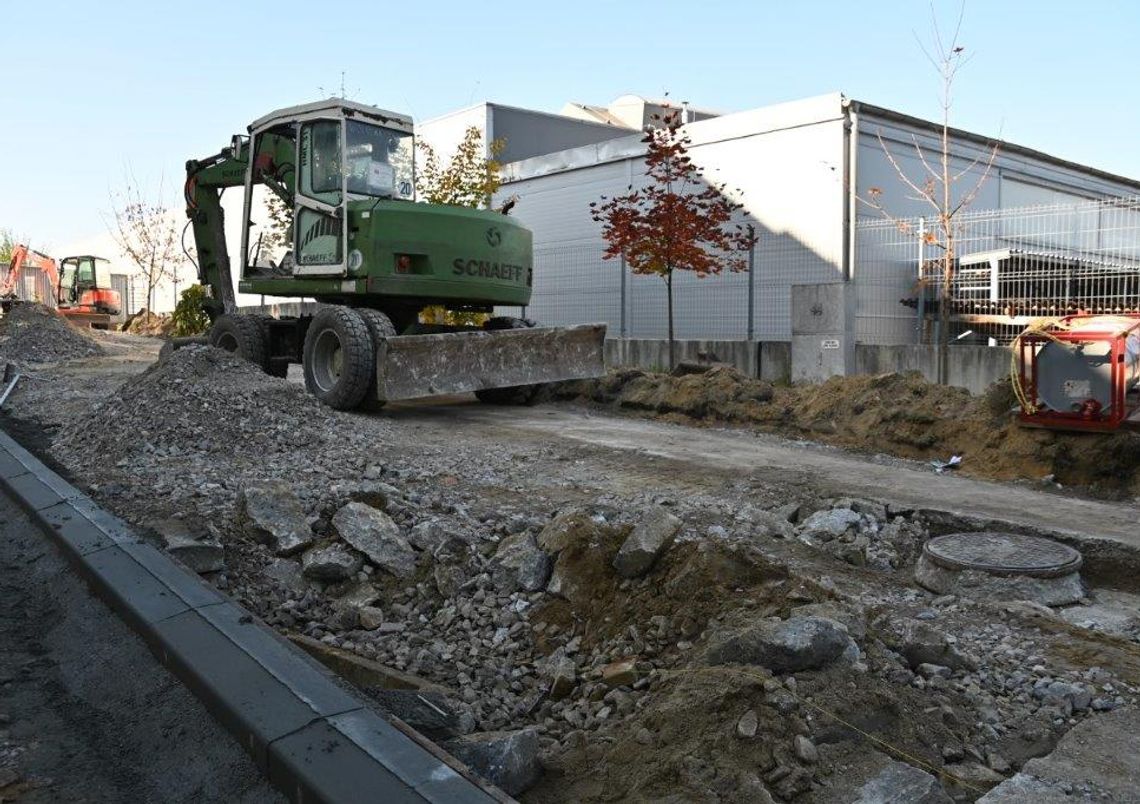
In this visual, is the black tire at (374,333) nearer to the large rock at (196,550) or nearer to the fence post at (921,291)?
the large rock at (196,550)

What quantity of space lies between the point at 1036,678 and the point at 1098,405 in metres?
4.87

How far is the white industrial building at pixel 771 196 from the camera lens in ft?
50.7

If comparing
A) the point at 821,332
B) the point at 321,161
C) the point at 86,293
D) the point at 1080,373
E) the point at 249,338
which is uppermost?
the point at 86,293

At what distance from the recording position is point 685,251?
47.5 ft

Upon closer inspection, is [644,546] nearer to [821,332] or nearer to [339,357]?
[339,357]

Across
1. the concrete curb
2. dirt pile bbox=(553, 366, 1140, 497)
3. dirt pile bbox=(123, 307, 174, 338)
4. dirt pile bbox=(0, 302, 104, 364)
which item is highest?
dirt pile bbox=(123, 307, 174, 338)

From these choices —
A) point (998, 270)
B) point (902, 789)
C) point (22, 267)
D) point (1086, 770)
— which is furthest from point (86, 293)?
point (1086, 770)

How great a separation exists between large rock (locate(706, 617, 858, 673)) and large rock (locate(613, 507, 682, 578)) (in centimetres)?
93

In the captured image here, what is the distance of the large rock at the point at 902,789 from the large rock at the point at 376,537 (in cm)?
289

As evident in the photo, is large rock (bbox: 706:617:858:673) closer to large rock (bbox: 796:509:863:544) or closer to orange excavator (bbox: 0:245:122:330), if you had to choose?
large rock (bbox: 796:509:863:544)

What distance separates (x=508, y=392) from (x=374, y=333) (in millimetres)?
2347

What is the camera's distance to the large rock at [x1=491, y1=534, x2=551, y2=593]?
4805mm

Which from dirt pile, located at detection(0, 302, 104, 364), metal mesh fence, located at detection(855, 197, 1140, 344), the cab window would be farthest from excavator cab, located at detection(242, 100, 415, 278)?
dirt pile, located at detection(0, 302, 104, 364)

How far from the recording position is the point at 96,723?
3.47 m
